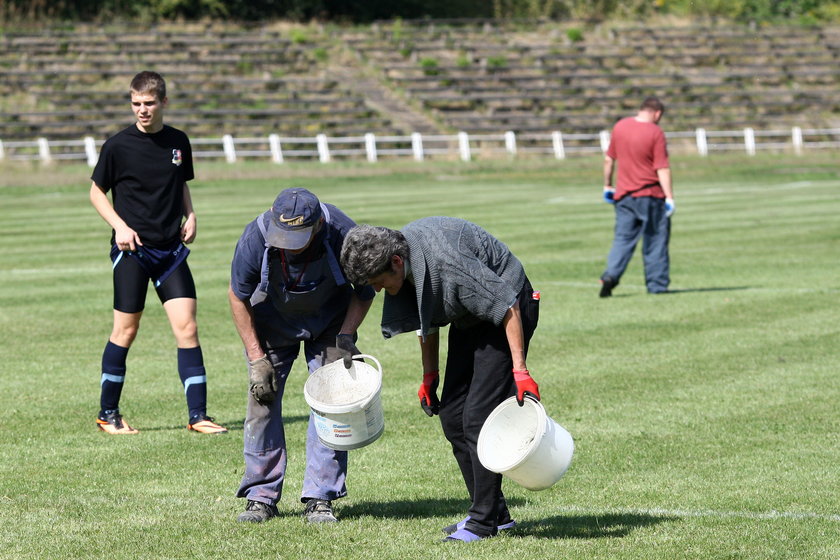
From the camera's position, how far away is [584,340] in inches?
494

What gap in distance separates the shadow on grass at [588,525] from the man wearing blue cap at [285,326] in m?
0.97

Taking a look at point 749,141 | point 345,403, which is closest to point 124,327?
point 345,403

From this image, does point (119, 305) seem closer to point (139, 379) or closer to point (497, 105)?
point (139, 379)

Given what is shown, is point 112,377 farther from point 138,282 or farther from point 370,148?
point 370,148

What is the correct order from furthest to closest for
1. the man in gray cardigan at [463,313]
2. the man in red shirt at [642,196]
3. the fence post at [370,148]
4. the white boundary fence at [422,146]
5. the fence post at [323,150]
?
the fence post at [370,148]
the fence post at [323,150]
the white boundary fence at [422,146]
the man in red shirt at [642,196]
the man in gray cardigan at [463,313]

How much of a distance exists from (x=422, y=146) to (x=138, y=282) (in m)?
41.1

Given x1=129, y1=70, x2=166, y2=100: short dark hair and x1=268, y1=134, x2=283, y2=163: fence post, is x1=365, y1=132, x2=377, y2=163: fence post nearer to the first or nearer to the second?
x1=268, y1=134, x2=283, y2=163: fence post

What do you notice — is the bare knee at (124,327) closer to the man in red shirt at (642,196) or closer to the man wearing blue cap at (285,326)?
the man wearing blue cap at (285,326)

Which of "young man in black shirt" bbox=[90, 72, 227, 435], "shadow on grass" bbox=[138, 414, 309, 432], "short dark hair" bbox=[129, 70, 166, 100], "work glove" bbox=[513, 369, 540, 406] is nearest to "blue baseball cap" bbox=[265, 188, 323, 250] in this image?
"work glove" bbox=[513, 369, 540, 406]

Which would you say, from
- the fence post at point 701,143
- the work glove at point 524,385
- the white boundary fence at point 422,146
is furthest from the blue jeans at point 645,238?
the fence post at point 701,143

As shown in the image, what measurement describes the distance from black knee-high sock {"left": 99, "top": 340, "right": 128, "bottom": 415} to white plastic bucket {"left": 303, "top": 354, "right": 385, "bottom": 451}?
297 cm

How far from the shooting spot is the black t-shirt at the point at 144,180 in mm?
8750

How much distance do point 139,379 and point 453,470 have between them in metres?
3.99

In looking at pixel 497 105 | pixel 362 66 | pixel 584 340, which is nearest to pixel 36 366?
pixel 584 340
